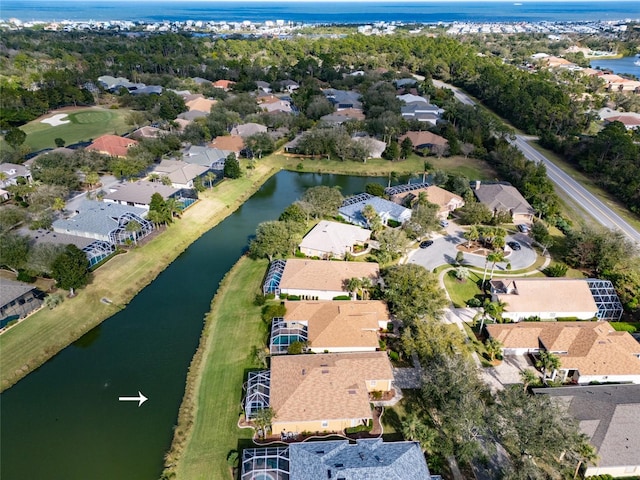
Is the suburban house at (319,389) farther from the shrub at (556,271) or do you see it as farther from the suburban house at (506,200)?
the suburban house at (506,200)

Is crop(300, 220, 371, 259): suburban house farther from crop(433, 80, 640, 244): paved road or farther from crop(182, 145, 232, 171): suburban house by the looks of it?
crop(433, 80, 640, 244): paved road

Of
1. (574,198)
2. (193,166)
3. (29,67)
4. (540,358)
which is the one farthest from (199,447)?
(29,67)

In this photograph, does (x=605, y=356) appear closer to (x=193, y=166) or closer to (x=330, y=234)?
(x=330, y=234)

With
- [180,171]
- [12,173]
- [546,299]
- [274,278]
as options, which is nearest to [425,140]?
[180,171]

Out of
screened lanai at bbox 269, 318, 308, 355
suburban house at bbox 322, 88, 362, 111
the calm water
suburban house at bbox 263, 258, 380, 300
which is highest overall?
the calm water

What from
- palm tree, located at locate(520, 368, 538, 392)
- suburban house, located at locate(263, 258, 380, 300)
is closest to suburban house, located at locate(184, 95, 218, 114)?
suburban house, located at locate(263, 258, 380, 300)

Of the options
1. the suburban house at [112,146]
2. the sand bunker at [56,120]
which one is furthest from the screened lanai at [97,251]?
the sand bunker at [56,120]

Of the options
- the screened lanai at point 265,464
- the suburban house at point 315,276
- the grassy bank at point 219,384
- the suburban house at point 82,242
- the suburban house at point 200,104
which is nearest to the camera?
the screened lanai at point 265,464
